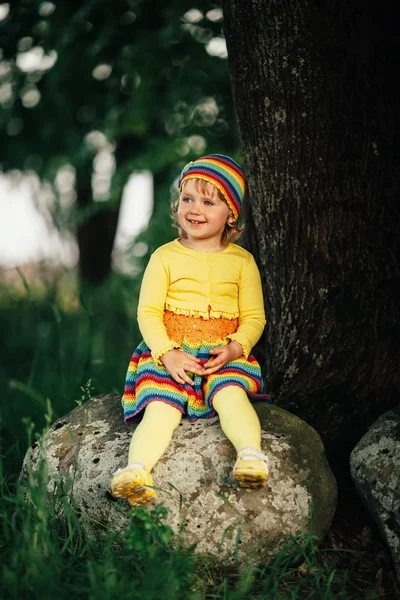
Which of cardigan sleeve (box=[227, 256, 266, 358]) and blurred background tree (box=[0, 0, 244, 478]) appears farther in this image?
blurred background tree (box=[0, 0, 244, 478])

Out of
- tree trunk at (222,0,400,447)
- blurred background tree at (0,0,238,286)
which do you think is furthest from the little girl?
blurred background tree at (0,0,238,286)

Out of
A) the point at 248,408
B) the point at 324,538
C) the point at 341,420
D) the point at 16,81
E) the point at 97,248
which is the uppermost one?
the point at 16,81

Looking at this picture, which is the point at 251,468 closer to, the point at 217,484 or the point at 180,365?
the point at 217,484

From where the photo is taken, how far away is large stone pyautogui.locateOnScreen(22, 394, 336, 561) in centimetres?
255

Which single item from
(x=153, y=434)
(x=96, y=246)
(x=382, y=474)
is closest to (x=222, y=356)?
(x=153, y=434)

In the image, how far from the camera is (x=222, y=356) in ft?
8.99

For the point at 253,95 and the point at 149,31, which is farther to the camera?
the point at 149,31

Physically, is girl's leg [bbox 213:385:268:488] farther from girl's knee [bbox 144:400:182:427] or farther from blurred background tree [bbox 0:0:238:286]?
blurred background tree [bbox 0:0:238:286]

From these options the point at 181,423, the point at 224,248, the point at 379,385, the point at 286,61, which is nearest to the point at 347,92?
the point at 286,61

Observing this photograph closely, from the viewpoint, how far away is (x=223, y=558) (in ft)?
8.32

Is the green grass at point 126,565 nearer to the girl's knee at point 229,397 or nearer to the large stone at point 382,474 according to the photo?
the large stone at point 382,474

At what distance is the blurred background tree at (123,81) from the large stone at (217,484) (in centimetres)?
235

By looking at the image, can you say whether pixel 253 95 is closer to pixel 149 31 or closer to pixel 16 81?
pixel 149 31

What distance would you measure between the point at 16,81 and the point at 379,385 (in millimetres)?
4143
